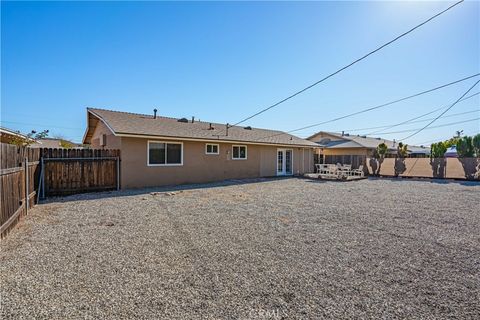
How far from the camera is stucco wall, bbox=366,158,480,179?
53.0 ft

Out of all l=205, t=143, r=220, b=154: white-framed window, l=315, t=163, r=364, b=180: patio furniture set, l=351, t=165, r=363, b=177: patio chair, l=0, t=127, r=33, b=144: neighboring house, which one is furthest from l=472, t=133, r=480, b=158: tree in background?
l=0, t=127, r=33, b=144: neighboring house

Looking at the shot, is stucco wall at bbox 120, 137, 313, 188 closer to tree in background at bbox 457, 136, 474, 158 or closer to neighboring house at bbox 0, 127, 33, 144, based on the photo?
neighboring house at bbox 0, 127, 33, 144

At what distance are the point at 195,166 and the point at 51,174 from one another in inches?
237

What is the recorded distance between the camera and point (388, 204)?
8.10 meters

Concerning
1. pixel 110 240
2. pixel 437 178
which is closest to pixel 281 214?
pixel 110 240

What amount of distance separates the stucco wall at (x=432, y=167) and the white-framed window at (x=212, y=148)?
12.6m

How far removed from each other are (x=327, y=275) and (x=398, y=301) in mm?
775

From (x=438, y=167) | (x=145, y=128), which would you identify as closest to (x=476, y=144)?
(x=438, y=167)

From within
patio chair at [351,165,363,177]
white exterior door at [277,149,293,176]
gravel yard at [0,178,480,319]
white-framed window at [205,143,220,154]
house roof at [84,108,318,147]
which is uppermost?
house roof at [84,108,318,147]

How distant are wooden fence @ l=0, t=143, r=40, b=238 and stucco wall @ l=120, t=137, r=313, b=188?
4001mm

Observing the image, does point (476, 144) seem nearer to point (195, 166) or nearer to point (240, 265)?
point (195, 166)

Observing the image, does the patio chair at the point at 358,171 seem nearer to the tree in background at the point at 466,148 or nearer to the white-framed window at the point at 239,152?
the tree in background at the point at 466,148

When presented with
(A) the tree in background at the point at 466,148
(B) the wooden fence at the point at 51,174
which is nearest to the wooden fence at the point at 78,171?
(B) the wooden fence at the point at 51,174

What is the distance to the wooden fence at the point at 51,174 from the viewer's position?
505cm
